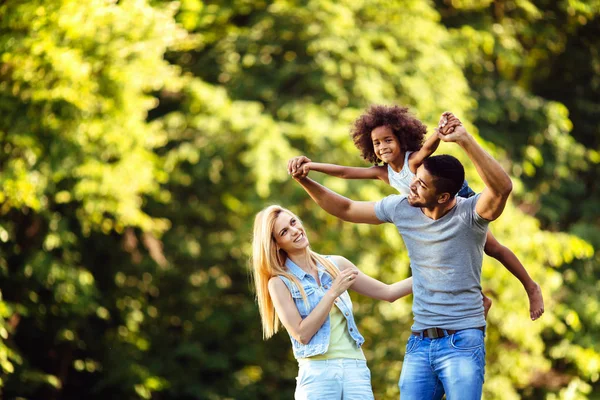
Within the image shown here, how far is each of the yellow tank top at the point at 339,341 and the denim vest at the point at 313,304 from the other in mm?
18

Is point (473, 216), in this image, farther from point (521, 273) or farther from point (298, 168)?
point (298, 168)

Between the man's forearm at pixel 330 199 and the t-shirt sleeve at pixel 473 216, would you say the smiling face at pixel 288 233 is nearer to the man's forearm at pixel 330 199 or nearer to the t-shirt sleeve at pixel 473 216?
the man's forearm at pixel 330 199

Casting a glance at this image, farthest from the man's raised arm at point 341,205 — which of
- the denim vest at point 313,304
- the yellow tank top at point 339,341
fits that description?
the yellow tank top at point 339,341

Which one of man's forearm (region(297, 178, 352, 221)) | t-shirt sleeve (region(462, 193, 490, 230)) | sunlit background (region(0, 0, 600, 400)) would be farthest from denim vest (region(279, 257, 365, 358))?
sunlit background (region(0, 0, 600, 400))

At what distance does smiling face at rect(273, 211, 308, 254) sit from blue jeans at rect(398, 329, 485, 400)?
0.55 m

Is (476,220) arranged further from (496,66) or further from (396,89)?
(496,66)

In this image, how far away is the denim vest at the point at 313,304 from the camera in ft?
9.96

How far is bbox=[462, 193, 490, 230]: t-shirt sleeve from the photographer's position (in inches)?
111

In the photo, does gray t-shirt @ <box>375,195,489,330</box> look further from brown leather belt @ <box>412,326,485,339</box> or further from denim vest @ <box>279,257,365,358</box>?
denim vest @ <box>279,257,365,358</box>

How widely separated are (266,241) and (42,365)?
728 centimetres

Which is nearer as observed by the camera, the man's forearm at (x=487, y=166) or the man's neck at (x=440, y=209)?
the man's forearm at (x=487, y=166)

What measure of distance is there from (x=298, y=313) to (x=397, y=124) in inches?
32.4

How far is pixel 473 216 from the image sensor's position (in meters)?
2.82

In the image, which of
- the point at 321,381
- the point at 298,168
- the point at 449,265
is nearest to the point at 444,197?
the point at 449,265
